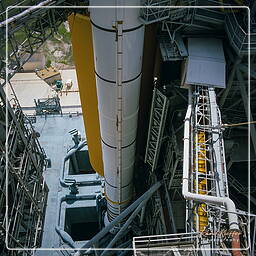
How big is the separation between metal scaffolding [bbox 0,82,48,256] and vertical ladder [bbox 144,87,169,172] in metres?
5.48

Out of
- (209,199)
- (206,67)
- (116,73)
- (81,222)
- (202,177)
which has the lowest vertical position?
(81,222)

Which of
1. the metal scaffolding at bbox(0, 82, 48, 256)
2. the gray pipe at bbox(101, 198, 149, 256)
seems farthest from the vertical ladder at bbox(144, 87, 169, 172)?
the metal scaffolding at bbox(0, 82, 48, 256)

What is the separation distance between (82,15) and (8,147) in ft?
19.4

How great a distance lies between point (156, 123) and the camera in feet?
43.1

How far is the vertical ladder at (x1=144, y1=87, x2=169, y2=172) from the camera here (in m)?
12.3

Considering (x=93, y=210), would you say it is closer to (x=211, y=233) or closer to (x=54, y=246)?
(x=54, y=246)

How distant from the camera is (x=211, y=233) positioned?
8.13 m

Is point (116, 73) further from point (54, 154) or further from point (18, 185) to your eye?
point (54, 154)

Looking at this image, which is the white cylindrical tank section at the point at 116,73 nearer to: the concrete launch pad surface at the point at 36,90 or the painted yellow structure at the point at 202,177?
the painted yellow structure at the point at 202,177

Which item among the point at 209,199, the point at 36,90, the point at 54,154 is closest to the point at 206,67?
the point at 209,199

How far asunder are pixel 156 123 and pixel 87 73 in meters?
3.21

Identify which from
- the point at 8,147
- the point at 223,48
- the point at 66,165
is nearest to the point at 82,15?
the point at 223,48

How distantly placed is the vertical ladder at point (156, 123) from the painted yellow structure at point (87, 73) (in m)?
2.33

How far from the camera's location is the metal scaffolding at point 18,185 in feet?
41.9
